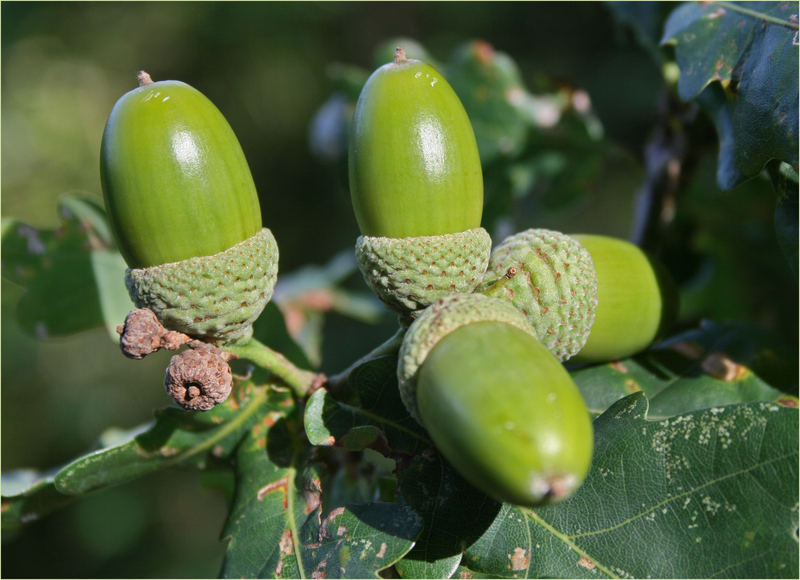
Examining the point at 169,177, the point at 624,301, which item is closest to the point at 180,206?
the point at 169,177

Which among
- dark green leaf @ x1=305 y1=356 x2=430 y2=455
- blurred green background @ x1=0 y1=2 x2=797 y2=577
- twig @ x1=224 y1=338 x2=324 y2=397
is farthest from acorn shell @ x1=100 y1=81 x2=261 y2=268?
blurred green background @ x1=0 y1=2 x2=797 y2=577

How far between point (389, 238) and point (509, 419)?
1.27 ft

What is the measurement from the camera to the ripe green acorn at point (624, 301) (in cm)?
123

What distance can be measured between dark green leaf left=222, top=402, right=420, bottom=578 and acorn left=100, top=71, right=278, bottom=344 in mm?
301

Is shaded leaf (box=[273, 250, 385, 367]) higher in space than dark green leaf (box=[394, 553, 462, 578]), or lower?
lower

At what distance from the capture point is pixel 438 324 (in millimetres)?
974

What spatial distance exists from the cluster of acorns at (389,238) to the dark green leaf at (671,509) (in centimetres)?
20

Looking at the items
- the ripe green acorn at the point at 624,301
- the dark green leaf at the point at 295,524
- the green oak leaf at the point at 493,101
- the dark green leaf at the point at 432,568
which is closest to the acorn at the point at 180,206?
the dark green leaf at the point at 295,524

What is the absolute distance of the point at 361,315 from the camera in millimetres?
2514

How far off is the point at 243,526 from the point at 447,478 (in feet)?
1.20

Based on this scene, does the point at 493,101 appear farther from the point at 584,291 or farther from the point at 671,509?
the point at 671,509

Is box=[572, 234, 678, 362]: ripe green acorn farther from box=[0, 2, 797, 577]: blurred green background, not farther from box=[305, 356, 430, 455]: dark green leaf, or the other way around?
box=[0, 2, 797, 577]: blurred green background

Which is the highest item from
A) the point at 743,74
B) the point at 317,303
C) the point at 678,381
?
the point at 743,74

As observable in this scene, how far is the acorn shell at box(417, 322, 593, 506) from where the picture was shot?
79 centimetres
